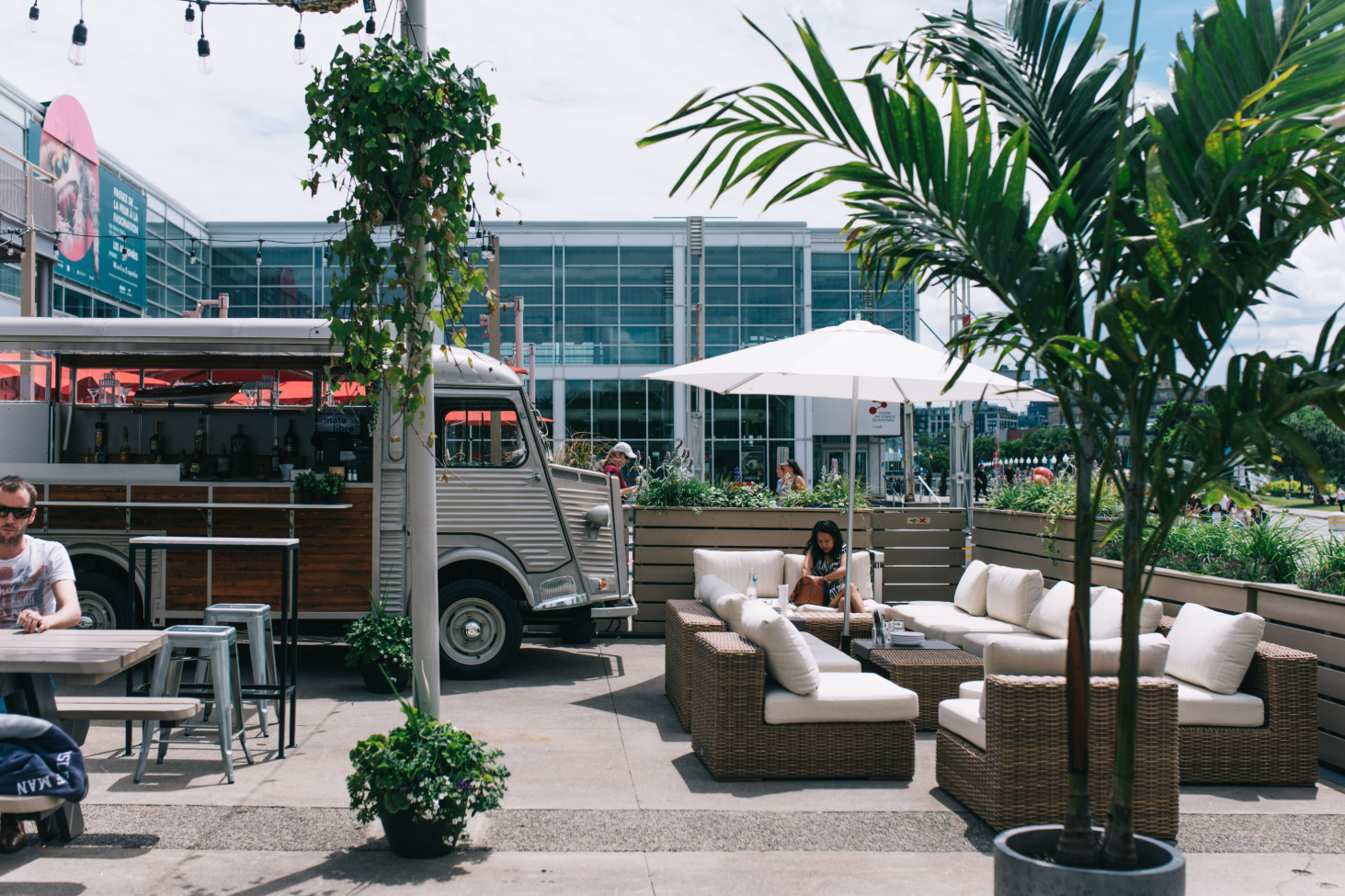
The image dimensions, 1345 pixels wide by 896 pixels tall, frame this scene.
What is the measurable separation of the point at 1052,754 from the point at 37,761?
430cm

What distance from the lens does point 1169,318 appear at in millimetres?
2822

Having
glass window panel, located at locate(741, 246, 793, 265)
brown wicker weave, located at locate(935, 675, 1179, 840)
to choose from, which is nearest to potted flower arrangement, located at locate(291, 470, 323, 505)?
brown wicker weave, located at locate(935, 675, 1179, 840)

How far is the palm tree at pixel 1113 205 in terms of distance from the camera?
276 cm

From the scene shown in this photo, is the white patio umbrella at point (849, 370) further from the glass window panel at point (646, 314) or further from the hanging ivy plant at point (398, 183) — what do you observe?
the glass window panel at point (646, 314)

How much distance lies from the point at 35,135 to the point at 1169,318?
69.8 ft

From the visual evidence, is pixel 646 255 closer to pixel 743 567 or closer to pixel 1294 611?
pixel 743 567

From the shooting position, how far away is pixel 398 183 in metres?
4.11

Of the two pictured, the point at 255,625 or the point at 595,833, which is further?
the point at 255,625

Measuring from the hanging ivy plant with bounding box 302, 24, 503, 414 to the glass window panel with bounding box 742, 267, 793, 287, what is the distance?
26112 mm

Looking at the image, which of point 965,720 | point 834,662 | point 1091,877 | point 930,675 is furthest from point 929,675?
point 1091,877

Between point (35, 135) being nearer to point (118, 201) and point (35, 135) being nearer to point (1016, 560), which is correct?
point (118, 201)

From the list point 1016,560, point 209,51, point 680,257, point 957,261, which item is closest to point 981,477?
point 680,257

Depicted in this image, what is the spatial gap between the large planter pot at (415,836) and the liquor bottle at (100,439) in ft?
20.1

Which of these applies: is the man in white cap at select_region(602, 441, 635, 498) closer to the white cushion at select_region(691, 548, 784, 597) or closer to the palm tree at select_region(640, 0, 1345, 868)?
the white cushion at select_region(691, 548, 784, 597)
